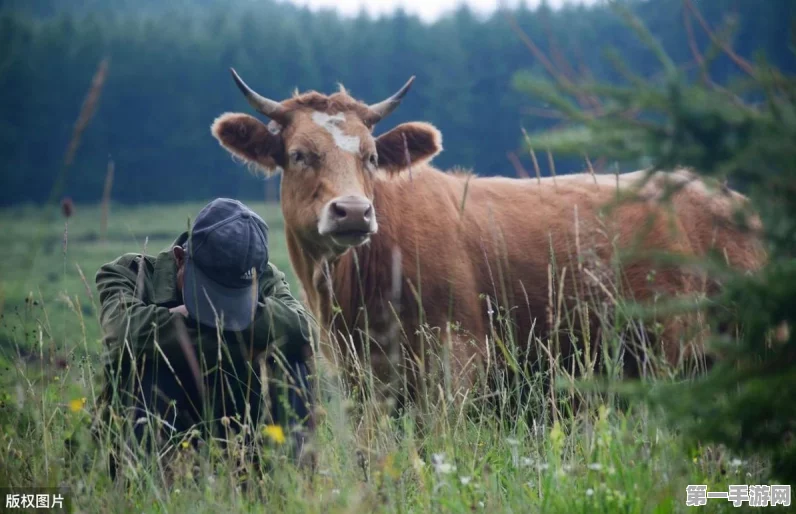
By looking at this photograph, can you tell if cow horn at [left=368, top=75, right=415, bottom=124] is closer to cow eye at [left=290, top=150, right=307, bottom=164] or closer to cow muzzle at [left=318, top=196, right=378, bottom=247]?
cow eye at [left=290, top=150, right=307, bottom=164]

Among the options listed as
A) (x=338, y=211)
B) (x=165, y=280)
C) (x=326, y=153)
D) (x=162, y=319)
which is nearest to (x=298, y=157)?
(x=326, y=153)

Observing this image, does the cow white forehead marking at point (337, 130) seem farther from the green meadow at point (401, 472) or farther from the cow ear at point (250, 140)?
the green meadow at point (401, 472)

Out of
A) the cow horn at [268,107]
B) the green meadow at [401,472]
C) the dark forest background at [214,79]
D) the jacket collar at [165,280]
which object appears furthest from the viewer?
the dark forest background at [214,79]

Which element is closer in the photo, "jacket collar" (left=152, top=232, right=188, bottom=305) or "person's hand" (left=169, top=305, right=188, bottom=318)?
"person's hand" (left=169, top=305, right=188, bottom=318)

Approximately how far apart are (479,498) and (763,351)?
4.83 feet

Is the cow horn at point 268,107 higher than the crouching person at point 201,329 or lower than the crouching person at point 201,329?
higher

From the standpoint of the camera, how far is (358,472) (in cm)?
341

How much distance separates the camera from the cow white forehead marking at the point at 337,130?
5.90 metres

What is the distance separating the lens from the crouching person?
3927 mm

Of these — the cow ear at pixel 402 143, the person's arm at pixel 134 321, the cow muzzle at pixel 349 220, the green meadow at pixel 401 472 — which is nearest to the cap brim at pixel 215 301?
the person's arm at pixel 134 321

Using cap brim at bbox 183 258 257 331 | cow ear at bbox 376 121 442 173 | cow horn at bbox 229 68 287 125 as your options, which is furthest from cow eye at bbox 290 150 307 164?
cap brim at bbox 183 258 257 331

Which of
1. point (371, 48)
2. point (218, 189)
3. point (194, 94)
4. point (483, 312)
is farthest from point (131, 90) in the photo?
point (483, 312)

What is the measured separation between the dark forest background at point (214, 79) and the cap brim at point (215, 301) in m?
48.8

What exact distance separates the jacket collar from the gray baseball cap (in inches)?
8.5
